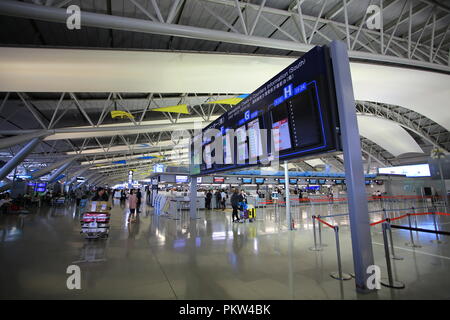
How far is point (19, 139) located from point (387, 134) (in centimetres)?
3597

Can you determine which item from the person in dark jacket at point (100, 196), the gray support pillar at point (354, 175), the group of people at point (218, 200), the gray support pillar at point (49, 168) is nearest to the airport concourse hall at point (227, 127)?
the gray support pillar at point (354, 175)

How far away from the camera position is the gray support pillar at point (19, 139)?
11.9m

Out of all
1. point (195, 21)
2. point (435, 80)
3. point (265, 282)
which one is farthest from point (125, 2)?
point (435, 80)

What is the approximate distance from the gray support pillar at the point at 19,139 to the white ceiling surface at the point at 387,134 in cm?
2785

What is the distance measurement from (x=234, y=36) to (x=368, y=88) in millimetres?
10146

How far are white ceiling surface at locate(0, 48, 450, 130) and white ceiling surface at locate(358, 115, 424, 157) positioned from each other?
13332 mm

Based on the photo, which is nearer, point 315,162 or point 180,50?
point 180,50

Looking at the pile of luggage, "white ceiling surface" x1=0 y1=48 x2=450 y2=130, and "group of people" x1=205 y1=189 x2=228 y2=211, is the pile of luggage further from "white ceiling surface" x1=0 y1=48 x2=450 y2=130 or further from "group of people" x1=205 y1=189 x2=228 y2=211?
"group of people" x1=205 y1=189 x2=228 y2=211

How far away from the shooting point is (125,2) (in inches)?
273

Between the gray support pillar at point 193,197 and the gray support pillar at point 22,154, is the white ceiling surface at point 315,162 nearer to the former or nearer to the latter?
the gray support pillar at point 193,197

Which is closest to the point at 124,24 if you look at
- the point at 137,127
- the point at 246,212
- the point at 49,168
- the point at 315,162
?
the point at 137,127

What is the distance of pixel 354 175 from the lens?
3.60 m

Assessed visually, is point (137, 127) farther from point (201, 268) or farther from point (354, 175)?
point (354, 175)
